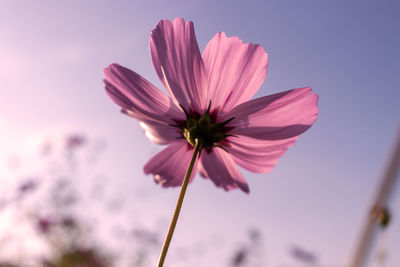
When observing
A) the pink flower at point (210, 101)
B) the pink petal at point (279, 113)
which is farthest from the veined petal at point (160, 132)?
the pink petal at point (279, 113)

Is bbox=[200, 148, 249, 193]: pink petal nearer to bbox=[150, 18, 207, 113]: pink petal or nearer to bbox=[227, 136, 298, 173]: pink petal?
bbox=[227, 136, 298, 173]: pink petal

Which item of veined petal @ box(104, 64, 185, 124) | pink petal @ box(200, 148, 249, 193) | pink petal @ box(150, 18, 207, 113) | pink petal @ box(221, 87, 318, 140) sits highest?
pink petal @ box(150, 18, 207, 113)

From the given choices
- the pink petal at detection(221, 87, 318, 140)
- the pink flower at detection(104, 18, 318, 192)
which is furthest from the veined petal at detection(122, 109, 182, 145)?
the pink petal at detection(221, 87, 318, 140)

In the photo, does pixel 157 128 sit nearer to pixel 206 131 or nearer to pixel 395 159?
pixel 206 131

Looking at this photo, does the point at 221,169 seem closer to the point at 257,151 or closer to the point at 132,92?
the point at 257,151

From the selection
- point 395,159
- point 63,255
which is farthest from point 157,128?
point 63,255

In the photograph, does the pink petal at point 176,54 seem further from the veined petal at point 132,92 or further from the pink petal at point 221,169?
the pink petal at point 221,169

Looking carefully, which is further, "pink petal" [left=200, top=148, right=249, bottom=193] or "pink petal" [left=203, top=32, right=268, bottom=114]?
"pink petal" [left=200, top=148, right=249, bottom=193]
